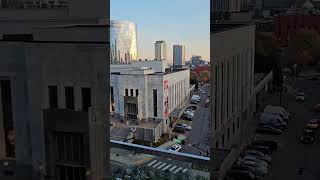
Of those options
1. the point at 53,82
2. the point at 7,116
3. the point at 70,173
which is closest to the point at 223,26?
the point at 53,82

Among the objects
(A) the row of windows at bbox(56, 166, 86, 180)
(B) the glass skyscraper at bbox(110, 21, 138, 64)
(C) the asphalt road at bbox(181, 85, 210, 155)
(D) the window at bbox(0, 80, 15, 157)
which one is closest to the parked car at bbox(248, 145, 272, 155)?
(C) the asphalt road at bbox(181, 85, 210, 155)

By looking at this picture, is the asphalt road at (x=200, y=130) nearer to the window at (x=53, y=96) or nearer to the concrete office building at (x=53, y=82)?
the concrete office building at (x=53, y=82)

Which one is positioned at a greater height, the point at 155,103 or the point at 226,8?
the point at 226,8

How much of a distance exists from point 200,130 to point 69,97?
62 cm

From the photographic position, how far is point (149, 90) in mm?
1867

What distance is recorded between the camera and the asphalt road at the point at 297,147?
1854 millimetres

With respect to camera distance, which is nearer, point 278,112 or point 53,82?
point 53,82

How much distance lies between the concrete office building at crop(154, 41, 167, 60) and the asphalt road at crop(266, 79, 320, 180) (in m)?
0.61

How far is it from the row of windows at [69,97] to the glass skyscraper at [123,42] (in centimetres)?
19

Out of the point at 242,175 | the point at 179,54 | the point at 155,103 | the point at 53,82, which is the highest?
the point at 179,54

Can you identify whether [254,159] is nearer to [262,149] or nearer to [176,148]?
[262,149]

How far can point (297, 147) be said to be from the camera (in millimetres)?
1897

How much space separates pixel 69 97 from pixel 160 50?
472 mm

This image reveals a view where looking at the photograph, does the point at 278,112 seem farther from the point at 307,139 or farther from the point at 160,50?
the point at 160,50
